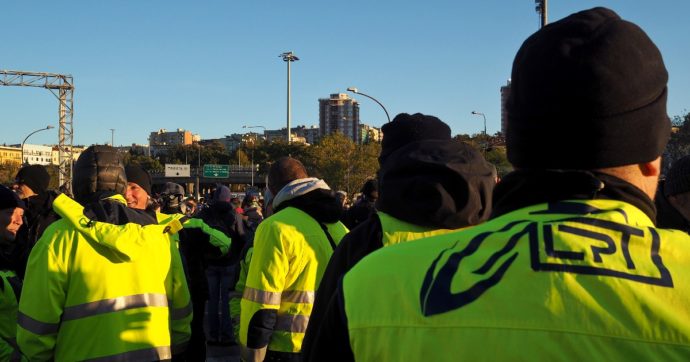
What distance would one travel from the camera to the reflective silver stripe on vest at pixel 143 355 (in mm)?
3084

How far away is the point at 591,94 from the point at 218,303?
8.33 metres

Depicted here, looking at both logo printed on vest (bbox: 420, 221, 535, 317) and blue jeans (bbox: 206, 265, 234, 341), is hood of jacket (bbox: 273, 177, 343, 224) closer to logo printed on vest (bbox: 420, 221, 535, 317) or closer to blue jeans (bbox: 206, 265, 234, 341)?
logo printed on vest (bbox: 420, 221, 535, 317)

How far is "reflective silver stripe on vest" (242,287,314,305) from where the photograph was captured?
3.54 meters

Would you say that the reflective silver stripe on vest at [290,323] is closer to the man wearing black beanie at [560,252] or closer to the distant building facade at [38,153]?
the man wearing black beanie at [560,252]

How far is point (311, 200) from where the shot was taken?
3910 mm

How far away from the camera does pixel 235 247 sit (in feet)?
28.1

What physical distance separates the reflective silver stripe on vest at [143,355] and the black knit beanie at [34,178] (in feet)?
13.0

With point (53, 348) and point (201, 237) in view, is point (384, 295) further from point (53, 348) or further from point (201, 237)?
point (201, 237)

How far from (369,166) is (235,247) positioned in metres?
44.2

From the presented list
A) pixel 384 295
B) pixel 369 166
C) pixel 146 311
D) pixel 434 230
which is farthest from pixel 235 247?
pixel 369 166

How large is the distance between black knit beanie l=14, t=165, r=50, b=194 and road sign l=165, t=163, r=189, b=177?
186 feet

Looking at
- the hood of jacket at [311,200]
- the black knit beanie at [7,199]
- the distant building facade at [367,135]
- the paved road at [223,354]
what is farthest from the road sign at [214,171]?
the hood of jacket at [311,200]

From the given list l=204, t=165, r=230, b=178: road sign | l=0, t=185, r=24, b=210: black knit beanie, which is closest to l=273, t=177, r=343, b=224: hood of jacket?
l=0, t=185, r=24, b=210: black knit beanie

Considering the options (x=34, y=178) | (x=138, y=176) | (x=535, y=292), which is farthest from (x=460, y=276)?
(x=34, y=178)
